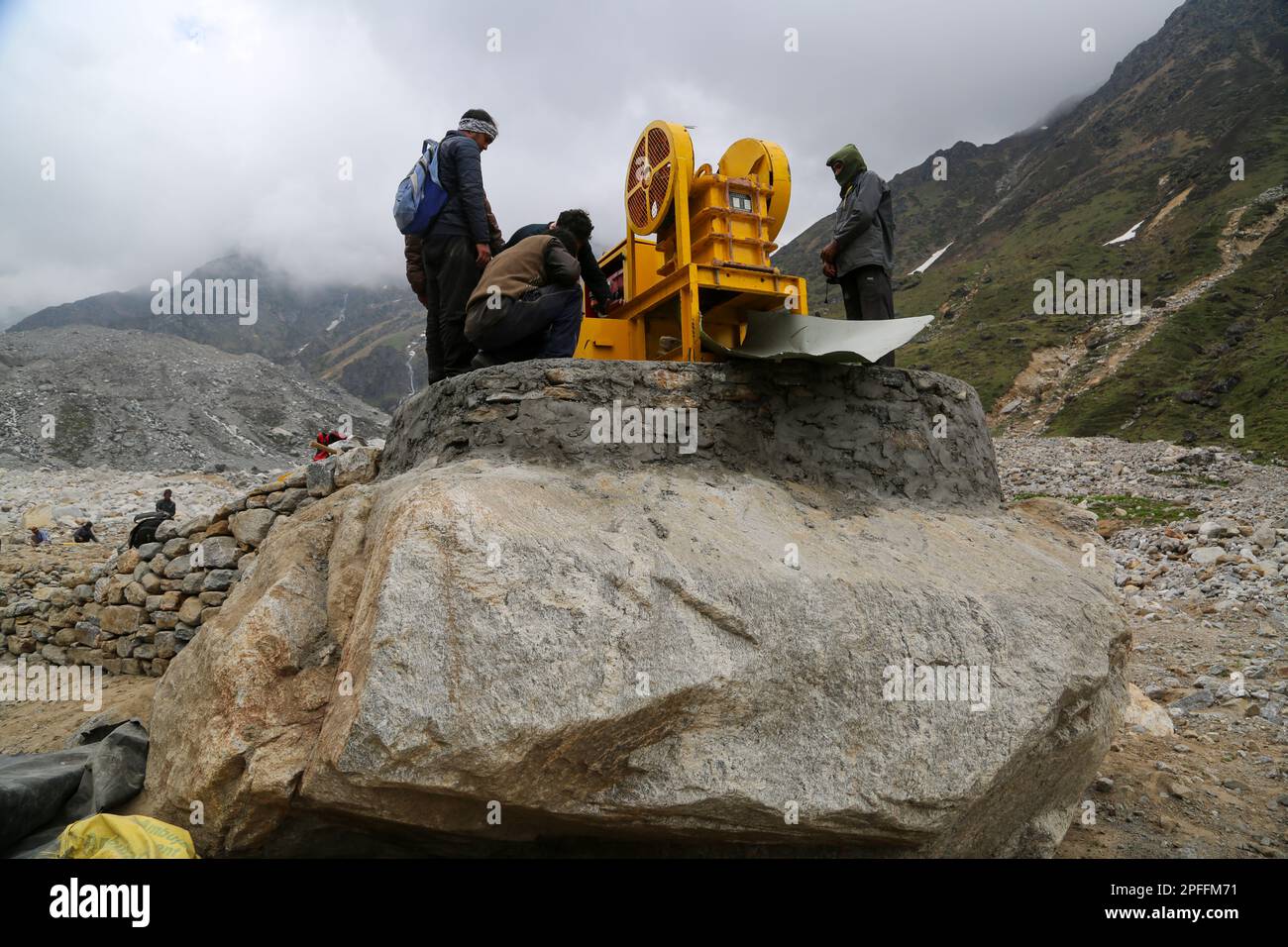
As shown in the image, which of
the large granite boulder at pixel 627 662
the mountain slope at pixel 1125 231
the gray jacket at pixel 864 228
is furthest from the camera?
the mountain slope at pixel 1125 231

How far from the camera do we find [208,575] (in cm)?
788

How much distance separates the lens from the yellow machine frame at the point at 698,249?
652cm

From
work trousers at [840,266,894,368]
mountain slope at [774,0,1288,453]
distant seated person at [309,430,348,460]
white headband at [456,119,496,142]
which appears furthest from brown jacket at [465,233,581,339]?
mountain slope at [774,0,1288,453]

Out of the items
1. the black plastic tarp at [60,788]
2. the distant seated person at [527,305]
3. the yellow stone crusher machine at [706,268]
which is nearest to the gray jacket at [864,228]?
the yellow stone crusher machine at [706,268]

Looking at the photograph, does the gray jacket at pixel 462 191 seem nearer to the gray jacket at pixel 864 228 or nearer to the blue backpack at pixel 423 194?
the blue backpack at pixel 423 194

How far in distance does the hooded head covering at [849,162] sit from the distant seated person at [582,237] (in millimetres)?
2404

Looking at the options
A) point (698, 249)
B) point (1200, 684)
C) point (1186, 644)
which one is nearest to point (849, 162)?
point (698, 249)

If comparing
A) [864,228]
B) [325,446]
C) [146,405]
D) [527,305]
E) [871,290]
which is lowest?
[325,446]

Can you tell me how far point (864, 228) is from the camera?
680 centimetres

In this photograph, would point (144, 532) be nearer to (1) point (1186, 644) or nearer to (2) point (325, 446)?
(2) point (325, 446)

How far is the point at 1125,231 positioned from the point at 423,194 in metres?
76.9

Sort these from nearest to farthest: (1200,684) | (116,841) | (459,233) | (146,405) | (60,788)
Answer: (116,841) < (60,788) < (459,233) < (1200,684) < (146,405)

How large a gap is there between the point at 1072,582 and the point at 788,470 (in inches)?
77.9

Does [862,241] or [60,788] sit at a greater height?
[862,241]
